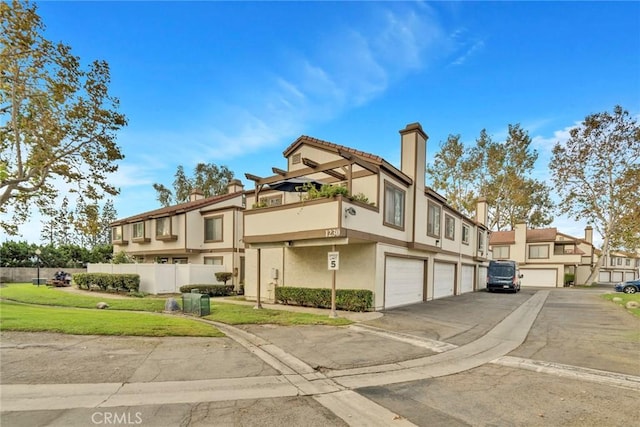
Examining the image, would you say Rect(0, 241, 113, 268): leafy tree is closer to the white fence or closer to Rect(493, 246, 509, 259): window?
the white fence

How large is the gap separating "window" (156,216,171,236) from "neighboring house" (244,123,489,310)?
10.4 metres

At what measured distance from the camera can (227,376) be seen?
19.4 ft

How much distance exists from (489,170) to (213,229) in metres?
33.6

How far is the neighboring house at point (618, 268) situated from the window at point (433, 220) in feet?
159

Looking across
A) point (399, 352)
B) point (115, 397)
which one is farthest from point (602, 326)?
point (115, 397)

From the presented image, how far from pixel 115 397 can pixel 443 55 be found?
51.7ft

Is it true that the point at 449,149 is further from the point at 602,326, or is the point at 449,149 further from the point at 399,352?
the point at 399,352

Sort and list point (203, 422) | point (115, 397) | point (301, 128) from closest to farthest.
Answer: point (203, 422), point (115, 397), point (301, 128)

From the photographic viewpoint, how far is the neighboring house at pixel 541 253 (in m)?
37.2

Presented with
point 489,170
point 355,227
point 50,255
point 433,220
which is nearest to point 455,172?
point 489,170

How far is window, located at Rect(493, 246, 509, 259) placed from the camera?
3991cm

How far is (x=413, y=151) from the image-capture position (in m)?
15.8

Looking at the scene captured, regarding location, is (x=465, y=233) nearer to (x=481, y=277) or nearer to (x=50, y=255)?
(x=481, y=277)

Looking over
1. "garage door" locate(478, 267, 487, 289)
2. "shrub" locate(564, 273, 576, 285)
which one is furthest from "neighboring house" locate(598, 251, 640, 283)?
"garage door" locate(478, 267, 487, 289)
